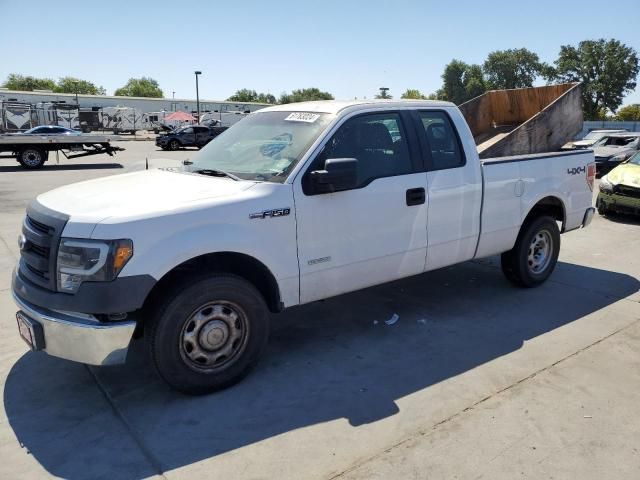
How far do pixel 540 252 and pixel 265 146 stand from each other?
11.6 ft

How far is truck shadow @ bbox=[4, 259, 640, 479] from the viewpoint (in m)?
3.11

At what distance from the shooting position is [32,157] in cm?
2058

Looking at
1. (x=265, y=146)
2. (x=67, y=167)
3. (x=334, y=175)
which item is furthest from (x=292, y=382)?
(x=67, y=167)

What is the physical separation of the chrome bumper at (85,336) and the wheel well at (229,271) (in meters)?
0.32

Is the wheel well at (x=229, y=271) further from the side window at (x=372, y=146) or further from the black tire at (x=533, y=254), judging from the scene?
the black tire at (x=533, y=254)

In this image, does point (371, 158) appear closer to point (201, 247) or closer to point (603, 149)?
point (201, 247)

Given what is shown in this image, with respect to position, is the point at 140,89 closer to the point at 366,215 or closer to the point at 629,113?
the point at 629,113

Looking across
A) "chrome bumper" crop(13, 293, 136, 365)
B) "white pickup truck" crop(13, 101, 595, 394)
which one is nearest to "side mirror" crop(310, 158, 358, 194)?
"white pickup truck" crop(13, 101, 595, 394)

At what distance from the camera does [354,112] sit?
13.9ft

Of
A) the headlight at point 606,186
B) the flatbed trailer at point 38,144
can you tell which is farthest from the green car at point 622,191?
the flatbed trailer at point 38,144

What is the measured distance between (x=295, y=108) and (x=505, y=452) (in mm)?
3112

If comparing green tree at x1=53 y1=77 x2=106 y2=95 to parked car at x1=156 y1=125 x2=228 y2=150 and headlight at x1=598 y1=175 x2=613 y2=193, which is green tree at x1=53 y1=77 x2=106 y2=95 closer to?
parked car at x1=156 y1=125 x2=228 y2=150

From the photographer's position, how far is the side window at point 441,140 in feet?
15.4

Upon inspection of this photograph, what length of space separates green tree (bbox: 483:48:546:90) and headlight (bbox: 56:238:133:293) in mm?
121663
